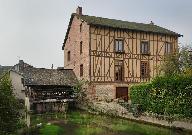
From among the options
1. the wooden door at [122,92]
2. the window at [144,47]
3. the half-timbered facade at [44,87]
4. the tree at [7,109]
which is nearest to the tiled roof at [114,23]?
the window at [144,47]

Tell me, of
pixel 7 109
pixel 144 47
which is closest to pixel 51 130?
pixel 7 109

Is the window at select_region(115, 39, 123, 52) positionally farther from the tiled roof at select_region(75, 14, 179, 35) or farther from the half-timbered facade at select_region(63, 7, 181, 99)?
the tiled roof at select_region(75, 14, 179, 35)

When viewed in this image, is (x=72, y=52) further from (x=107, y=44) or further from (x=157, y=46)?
(x=157, y=46)

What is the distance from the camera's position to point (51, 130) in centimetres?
2059

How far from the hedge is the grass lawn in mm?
7589

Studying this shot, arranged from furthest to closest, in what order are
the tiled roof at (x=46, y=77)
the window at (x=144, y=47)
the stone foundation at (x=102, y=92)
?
the window at (x=144, y=47)
the stone foundation at (x=102, y=92)
the tiled roof at (x=46, y=77)

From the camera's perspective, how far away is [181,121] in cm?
2172

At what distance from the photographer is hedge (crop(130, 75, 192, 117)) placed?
21792mm

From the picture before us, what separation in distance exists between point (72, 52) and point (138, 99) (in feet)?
46.7

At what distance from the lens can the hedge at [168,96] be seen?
71.5 ft

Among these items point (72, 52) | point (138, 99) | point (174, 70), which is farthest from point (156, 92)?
point (72, 52)

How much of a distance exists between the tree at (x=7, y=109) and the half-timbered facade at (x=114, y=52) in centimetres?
1862

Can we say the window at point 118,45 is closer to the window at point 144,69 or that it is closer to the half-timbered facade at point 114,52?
the half-timbered facade at point 114,52

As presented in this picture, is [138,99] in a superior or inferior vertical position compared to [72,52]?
inferior
